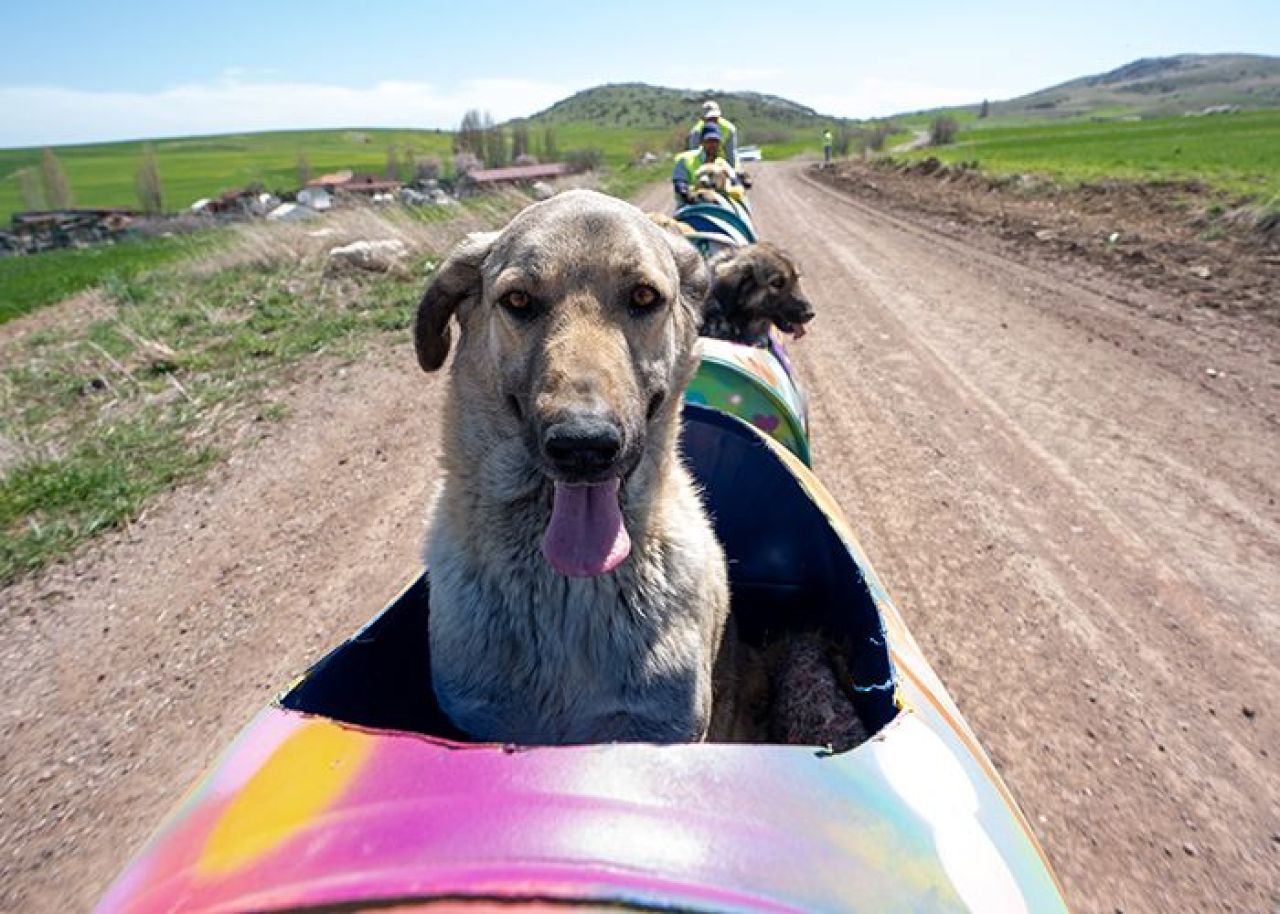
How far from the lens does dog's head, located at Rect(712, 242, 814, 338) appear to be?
679 centimetres

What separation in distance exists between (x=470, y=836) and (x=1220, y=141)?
4810 cm

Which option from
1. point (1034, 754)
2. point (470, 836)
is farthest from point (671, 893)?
point (1034, 754)

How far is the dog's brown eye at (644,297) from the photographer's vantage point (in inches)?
104

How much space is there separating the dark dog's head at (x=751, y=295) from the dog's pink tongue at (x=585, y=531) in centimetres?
446

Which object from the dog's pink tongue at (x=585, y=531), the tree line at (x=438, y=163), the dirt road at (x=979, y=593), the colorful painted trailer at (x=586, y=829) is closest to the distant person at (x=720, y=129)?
the dirt road at (x=979, y=593)

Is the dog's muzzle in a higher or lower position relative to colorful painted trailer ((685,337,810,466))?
higher

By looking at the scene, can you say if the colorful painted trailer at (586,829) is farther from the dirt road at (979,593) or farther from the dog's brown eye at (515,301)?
the dirt road at (979,593)

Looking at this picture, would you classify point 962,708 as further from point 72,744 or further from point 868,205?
point 868,205

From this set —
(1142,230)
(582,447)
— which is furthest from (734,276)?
(1142,230)

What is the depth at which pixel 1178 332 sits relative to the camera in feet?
29.1

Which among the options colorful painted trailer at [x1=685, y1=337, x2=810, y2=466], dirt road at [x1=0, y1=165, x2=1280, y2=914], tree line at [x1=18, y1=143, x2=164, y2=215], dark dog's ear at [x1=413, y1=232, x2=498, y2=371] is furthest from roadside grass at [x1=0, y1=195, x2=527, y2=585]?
tree line at [x1=18, y1=143, x2=164, y2=215]

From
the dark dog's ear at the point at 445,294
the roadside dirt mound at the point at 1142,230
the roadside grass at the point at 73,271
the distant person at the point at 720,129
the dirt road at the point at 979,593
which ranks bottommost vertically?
the roadside grass at the point at 73,271

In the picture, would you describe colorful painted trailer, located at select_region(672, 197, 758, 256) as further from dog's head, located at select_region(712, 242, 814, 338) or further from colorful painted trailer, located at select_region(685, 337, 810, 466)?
colorful painted trailer, located at select_region(685, 337, 810, 466)

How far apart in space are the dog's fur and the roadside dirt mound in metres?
9.62
